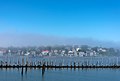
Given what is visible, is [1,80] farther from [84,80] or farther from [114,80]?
[114,80]

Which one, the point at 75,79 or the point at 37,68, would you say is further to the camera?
the point at 37,68

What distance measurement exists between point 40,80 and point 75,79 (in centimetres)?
1157

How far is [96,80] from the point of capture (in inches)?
3401

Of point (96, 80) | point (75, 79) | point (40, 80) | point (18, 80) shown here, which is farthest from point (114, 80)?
point (18, 80)

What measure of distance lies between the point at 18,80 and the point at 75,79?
1841cm

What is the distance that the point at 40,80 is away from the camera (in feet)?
283

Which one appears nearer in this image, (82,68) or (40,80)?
(40,80)

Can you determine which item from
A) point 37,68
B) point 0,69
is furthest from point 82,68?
point 0,69

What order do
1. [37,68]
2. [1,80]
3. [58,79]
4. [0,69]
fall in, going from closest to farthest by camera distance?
[1,80] < [58,79] < [0,69] < [37,68]

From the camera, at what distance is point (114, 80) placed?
89.7m

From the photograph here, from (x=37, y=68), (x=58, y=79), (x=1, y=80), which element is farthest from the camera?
(x=37, y=68)

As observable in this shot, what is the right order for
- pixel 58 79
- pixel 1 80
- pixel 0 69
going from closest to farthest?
pixel 1 80
pixel 58 79
pixel 0 69

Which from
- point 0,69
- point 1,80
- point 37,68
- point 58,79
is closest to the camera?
point 1,80

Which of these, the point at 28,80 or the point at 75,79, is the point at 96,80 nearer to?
the point at 75,79
